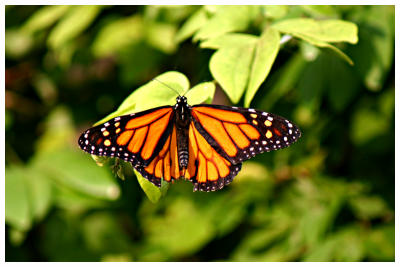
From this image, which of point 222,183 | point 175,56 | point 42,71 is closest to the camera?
point 222,183

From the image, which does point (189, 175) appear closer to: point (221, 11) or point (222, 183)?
point (222, 183)

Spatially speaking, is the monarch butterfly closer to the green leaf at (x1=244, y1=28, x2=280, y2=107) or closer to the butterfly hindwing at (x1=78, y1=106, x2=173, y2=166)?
the butterfly hindwing at (x1=78, y1=106, x2=173, y2=166)

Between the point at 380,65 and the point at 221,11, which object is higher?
the point at 221,11

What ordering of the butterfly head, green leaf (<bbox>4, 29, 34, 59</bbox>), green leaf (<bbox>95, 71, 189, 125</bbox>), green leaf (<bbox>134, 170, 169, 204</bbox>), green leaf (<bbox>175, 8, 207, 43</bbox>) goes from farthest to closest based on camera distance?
green leaf (<bbox>4, 29, 34, 59</bbox>) < green leaf (<bbox>175, 8, 207, 43</bbox>) < the butterfly head < green leaf (<bbox>95, 71, 189, 125</bbox>) < green leaf (<bbox>134, 170, 169, 204</bbox>)

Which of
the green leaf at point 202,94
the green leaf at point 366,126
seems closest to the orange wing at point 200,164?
the green leaf at point 202,94

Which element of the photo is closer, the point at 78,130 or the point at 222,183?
the point at 222,183

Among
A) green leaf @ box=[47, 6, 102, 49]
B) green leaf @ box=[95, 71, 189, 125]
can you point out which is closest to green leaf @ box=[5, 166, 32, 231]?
green leaf @ box=[47, 6, 102, 49]
